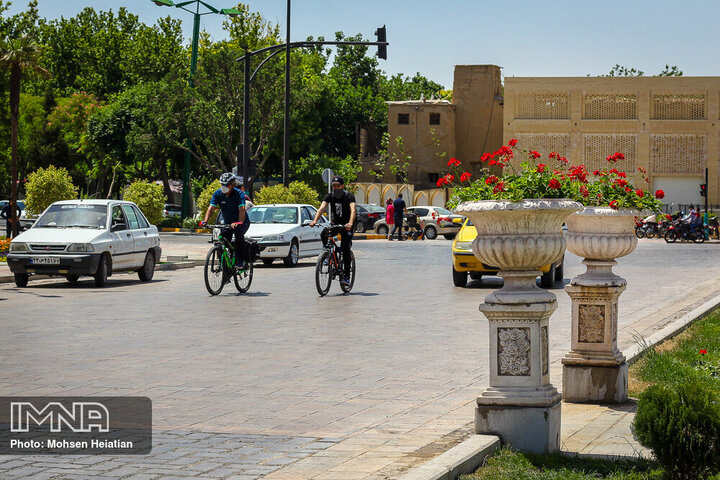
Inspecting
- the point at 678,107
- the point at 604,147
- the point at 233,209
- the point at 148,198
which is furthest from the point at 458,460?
the point at 678,107

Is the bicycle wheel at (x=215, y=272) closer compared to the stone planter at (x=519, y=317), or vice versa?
the stone planter at (x=519, y=317)

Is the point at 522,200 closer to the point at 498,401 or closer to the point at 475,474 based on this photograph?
the point at 498,401

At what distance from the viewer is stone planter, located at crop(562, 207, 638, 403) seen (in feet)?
25.7

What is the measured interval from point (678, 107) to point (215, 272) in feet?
175

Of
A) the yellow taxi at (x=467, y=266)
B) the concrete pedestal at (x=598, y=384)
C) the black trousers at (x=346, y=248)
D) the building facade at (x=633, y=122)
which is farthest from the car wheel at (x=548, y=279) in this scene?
the building facade at (x=633, y=122)

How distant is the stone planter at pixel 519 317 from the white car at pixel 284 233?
63.1ft

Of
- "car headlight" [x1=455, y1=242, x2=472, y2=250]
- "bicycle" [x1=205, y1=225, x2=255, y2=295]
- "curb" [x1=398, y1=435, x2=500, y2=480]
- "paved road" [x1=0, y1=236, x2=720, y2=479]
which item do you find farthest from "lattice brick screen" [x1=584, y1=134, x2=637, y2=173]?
"curb" [x1=398, y1=435, x2=500, y2=480]

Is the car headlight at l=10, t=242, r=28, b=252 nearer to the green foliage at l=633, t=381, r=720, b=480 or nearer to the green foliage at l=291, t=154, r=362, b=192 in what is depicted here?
the green foliage at l=633, t=381, r=720, b=480

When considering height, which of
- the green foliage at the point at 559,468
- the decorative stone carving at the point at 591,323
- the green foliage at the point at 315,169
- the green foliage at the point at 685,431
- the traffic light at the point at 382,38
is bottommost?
the green foliage at the point at 559,468

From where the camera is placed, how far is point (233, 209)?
712 inches

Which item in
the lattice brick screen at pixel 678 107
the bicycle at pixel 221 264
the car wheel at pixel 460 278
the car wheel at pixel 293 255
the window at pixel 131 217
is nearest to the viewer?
the bicycle at pixel 221 264

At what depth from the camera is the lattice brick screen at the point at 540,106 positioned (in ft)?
220

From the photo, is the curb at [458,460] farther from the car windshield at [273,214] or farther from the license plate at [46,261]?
the car windshield at [273,214]

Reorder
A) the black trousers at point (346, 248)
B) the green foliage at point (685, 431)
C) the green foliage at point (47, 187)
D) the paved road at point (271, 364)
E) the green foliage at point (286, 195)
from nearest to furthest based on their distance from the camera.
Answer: the green foliage at point (685, 431), the paved road at point (271, 364), the black trousers at point (346, 248), the green foliage at point (47, 187), the green foliage at point (286, 195)
